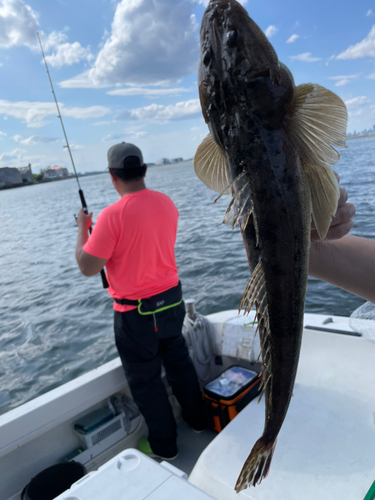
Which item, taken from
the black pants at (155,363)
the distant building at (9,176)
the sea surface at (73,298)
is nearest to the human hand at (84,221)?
the black pants at (155,363)

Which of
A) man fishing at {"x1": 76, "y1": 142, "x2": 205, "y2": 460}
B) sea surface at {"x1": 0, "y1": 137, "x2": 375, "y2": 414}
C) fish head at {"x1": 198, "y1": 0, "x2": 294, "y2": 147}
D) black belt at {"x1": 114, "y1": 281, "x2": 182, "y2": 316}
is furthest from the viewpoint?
sea surface at {"x1": 0, "y1": 137, "x2": 375, "y2": 414}

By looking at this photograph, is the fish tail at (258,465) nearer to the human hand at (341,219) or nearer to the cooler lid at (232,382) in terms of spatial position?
the human hand at (341,219)

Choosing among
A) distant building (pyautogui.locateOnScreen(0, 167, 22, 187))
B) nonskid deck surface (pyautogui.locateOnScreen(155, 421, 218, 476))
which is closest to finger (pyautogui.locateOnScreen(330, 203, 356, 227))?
nonskid deck surface (pyautogui.locateOnScreen(155, 421, 218, 476))

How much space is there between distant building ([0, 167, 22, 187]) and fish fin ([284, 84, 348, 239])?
18.3ft

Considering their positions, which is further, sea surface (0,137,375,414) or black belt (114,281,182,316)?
sea surface (0,137,375,414)

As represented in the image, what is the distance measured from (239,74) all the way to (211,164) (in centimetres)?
30

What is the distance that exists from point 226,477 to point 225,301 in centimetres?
664

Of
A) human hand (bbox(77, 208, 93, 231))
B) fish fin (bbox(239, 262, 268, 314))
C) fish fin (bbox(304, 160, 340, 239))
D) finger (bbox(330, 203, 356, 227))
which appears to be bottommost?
human hand (bbox(77, 208, 93, 231))

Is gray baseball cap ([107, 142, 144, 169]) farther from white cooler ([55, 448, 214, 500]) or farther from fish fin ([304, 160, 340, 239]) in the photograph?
fish fin ([304, 160, 340, 239])

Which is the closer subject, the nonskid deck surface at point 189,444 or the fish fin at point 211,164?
the fish fin at point 211,164

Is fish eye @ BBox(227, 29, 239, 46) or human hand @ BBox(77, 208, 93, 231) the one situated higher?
fish eye @ BBox(227, 29, 239, 46)

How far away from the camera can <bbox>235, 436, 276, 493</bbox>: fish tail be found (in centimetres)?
122

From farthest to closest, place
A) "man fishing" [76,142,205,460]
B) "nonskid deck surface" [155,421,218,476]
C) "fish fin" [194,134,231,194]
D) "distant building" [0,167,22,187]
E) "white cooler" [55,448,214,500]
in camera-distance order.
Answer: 1. "distant building" [0,167,22,187]
2. "nonskid deck surface" [155,421,218,476]
3. "man fishing" [76,142,205,460]
4. "white cooler" [55,448,214,500]
5. "fish fin" [194,134,231,194]

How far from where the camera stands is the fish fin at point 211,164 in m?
1.16
